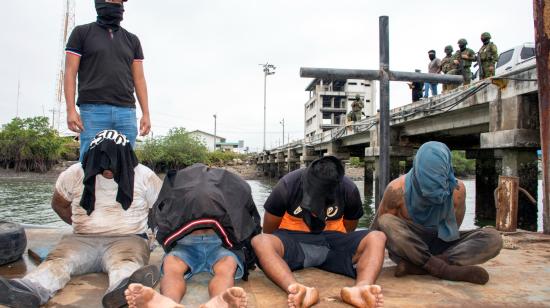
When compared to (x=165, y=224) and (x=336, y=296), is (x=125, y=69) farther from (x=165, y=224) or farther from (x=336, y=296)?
(x=336, y=296)

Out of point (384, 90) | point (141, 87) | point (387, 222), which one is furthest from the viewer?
point (141, 87)

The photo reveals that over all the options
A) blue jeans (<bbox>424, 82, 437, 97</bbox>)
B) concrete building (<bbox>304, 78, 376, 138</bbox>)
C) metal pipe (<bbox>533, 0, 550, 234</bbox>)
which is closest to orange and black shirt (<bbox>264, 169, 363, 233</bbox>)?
metal pipe (<bbox>533, 0, 550, 234</bbox>)

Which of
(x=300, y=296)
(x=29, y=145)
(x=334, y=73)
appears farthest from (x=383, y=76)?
(x=29, y=145)

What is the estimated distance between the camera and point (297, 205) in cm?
291

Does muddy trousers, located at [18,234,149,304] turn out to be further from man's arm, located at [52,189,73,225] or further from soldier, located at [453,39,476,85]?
soldier, located at [453,39,476,85]

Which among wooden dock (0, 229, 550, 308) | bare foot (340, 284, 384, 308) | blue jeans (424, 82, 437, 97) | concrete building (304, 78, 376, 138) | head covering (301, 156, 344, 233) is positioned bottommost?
wooden dock (0, 229, 550, 308)

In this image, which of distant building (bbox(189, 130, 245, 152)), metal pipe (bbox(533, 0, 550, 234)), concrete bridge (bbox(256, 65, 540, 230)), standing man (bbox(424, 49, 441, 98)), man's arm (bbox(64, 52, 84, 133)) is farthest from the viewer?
distant building (bbox(189, 130, 245, 152))

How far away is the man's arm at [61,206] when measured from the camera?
3.02 m

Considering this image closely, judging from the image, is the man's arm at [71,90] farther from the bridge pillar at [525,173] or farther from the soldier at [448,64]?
the soldier at [448,64]

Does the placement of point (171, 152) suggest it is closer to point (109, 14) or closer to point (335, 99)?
point (335, 99)

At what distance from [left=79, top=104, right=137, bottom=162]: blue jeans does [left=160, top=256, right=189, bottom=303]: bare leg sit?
1432 mm

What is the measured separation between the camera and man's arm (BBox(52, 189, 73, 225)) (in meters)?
3.02

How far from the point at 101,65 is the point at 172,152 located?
145 ft

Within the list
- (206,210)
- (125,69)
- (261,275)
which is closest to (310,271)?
(261,275)
